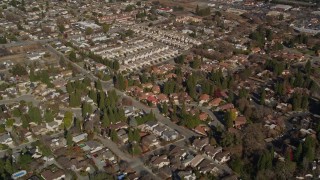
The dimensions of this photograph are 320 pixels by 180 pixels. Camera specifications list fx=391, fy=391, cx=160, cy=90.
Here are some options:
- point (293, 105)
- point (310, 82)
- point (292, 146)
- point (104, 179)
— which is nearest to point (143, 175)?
point (104, 179)

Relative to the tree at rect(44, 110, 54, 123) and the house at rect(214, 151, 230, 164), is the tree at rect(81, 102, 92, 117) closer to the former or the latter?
the tree at rect(44, 110, 54, 123)

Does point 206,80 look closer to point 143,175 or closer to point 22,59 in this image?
point 143,175

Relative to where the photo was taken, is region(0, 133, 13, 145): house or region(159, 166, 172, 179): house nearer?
region(159, 166, 172, 179): house

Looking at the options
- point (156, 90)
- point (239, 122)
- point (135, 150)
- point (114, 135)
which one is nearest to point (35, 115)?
point (114, 135)

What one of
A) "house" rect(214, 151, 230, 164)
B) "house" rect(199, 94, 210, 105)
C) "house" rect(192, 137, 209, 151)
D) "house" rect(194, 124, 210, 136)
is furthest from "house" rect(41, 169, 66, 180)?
"house" rect(199, 94, 210, 105)

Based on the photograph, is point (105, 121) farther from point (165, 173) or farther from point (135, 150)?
point (165, 173)

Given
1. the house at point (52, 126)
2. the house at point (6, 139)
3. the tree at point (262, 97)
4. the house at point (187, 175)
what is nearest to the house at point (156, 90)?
the tree at point (262, 97)

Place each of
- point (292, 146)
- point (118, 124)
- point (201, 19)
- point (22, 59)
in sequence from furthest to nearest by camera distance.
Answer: point (201, 19) → point (22, 59) → point (118, 124) → point (292, 146)
